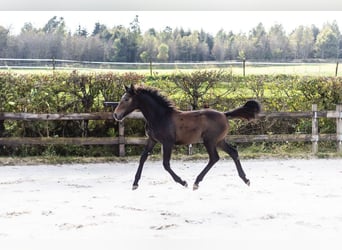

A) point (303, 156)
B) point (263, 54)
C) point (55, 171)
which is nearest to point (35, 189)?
point (55, 171)

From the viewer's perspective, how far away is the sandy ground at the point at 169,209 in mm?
3887

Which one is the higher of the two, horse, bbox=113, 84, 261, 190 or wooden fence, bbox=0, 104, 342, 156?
horse, bbox=113, 84, 261, 190

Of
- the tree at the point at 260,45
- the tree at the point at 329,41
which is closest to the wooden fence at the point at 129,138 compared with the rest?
the tree at the point at 329,41

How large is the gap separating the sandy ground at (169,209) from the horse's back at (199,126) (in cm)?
64

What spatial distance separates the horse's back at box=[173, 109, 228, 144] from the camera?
5.89 meters

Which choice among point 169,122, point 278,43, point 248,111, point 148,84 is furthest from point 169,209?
point 278,43

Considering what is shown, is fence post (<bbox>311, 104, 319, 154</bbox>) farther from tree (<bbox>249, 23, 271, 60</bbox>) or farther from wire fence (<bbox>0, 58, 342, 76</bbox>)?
tree (<bbox>249, 23, 271, 60</bbox>)

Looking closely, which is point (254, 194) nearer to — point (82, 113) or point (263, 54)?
point (82, 113)

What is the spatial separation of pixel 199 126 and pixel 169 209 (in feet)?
4.17

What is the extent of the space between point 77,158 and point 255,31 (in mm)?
23389

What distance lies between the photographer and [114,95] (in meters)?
8.90

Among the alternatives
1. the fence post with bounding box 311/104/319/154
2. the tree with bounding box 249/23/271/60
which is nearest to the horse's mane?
the fence post with bounding box 311/104/319/154

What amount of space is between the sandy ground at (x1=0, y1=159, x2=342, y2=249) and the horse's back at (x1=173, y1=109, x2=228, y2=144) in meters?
0.64

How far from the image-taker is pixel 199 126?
5.89 metres
